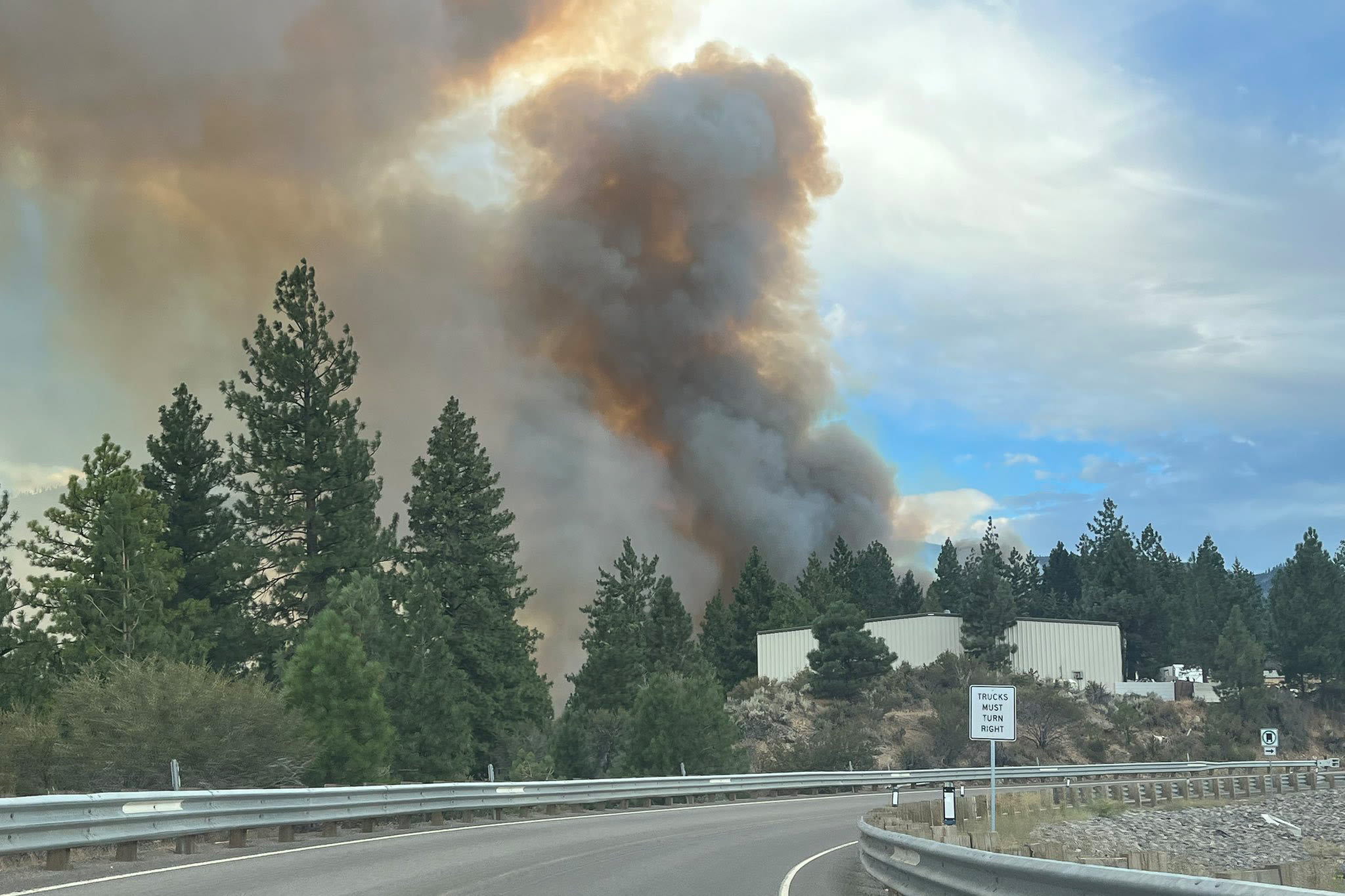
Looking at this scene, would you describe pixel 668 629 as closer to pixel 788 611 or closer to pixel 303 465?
pixel 788 611

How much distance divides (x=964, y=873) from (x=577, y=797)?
Result: 22828mm

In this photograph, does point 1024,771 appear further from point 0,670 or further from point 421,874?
point 421,874

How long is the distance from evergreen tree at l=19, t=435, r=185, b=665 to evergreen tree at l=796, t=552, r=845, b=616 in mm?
95183

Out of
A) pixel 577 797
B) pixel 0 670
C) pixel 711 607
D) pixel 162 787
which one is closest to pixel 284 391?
pixel 0 670

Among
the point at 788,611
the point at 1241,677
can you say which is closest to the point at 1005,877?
the point at 1241,677

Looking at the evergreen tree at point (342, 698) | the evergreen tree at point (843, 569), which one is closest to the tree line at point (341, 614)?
the evergreen tree at point (342, 698)

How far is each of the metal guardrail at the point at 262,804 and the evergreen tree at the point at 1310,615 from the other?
9579 centimetres

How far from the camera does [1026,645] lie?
103375 mm

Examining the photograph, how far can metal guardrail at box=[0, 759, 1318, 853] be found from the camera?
45.5ft

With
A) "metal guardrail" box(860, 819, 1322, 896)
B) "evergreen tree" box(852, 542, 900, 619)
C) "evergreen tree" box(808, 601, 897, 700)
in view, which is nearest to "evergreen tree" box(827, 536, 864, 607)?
"evergreen tree" box(852, 542, 900, 619)

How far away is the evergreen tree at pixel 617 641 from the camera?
10281cm

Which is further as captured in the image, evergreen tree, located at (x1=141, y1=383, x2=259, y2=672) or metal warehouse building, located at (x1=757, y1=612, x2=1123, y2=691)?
metal warehouse building, located at (x1=757, y1=612, x2=1123, y2=691)

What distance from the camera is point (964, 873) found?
10375 mm

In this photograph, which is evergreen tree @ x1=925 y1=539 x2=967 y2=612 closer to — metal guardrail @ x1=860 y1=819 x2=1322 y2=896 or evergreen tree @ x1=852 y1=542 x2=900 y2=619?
evergreen tree @ x1=852 y1=542 x2=900 y2=619
